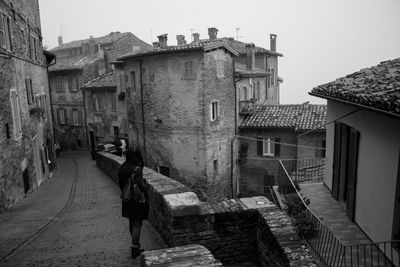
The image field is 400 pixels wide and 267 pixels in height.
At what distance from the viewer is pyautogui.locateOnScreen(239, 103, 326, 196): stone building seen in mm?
22719

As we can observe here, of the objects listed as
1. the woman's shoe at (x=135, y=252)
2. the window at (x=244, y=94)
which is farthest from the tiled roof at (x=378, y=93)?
the window at (x=244, y=94)

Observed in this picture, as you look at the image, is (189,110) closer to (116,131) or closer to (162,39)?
(162,39)

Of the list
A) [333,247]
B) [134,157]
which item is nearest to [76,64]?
[134,157]

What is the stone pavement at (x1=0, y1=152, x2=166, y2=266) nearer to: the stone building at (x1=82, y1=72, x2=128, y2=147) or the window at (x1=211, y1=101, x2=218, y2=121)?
the window at (x1=211, y1=101, x2=218, y2=121)

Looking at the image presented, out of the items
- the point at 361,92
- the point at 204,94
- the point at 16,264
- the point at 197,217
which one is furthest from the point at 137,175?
the point at 204,94

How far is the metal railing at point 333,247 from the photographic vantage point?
225 inches

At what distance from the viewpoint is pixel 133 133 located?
84.3 feet

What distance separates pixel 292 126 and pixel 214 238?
61.1 feet

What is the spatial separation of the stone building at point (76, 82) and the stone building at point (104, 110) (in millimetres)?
1761

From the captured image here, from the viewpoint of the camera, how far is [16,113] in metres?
14.0

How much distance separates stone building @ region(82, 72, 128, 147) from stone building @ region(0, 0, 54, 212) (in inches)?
354

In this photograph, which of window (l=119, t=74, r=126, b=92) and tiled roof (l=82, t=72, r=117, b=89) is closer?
window (l=119, t=74, r=126, b=92)

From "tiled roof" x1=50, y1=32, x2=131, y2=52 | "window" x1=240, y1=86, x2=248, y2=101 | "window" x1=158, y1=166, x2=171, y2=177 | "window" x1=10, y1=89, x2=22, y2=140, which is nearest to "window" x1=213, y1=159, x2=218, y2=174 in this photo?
"window" x1=158, y1=166, x2=171, y2=177

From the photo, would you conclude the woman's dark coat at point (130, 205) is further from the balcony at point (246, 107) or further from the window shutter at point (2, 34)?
the balcony at point (246, 107)
